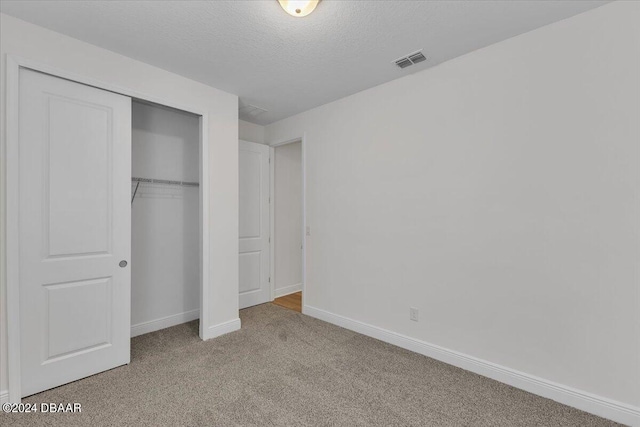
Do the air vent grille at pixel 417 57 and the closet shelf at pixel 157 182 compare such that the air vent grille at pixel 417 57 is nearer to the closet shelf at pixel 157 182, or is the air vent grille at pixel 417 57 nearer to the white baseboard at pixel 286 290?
the closet shelf at pixel 157 182

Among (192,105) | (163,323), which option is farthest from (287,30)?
(163,323)

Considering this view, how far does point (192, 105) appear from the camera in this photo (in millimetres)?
2928

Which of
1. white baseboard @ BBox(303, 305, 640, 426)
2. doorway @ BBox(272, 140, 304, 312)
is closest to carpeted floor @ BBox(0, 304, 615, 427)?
white baseboard @ BBox(303, 305, 640, 426)

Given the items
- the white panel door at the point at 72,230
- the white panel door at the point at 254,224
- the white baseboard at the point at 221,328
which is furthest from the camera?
the white panel door at the point at 254,224

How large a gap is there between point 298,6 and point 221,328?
9.62 ft

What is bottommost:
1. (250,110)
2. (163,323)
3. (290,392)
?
(290,392)

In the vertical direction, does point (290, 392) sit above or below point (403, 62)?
below

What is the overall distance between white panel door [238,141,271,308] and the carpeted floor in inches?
48.1

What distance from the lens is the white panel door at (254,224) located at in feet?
13.2

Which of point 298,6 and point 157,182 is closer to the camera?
point 298,6

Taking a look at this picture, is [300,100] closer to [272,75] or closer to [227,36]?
[272,75]

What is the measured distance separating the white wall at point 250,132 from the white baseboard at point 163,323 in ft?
7.85

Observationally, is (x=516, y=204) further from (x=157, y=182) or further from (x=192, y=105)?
(x=157, y=182)

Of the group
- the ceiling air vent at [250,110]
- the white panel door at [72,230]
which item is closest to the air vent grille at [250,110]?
the ceiling air vent at [250,110]
